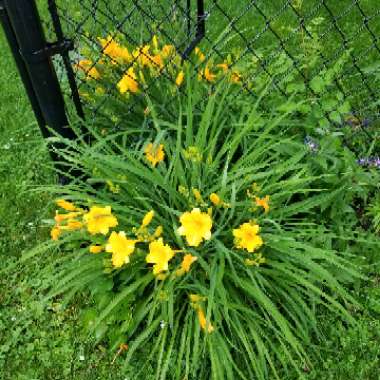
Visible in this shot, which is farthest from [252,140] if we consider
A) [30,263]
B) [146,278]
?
[30,263]

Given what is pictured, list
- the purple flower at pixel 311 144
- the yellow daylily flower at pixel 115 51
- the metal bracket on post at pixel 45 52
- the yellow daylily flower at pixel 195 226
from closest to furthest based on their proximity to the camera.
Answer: the yellow daylily flower at pixel 195 226, the metal bracket on post at pixel 45 52, the purple flower at pixel 311 144, the yellow daylily flower at pixel 115 51

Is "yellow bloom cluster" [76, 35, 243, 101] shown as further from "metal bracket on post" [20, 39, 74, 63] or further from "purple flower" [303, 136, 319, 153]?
"purple flower" [303, 136, 319, 153]

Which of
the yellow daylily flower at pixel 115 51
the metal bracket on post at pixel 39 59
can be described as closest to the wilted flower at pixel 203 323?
the metal bracket on post at pixel 39 59

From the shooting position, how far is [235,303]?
6.65 feet

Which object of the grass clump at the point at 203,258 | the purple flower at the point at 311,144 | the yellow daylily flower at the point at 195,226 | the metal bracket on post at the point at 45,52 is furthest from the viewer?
the purple flower at the point at 311,144

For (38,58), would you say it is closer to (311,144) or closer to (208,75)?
(208,75)

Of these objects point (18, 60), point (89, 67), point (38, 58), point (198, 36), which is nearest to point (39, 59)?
point (38, 58)

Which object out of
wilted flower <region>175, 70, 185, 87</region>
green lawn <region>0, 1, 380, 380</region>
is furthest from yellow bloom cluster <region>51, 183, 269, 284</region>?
wilted flower <region>175, 70, 185, 87</region>

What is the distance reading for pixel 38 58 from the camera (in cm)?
205

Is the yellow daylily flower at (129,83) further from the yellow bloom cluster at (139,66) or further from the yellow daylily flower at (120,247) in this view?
the yellow daylily flower at (120,247)

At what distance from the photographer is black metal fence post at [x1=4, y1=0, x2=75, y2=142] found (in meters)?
1.94

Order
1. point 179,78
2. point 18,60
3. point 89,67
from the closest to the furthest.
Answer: point 18,60
point 179,78
point 89,67

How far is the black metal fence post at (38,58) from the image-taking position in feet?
6.38

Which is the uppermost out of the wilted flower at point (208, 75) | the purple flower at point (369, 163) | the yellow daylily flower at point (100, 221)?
the wilted flower at point (208, 75)
